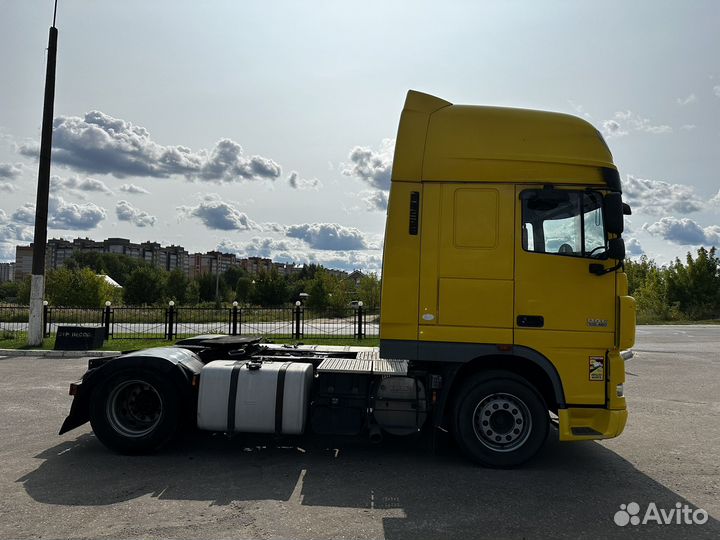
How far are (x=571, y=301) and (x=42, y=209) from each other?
17413mm

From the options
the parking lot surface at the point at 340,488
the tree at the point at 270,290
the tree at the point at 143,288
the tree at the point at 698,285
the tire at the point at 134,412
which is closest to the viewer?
the parking lot surface at the point at 340,488

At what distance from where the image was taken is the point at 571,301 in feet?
17.9

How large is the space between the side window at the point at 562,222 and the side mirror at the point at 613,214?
242mm

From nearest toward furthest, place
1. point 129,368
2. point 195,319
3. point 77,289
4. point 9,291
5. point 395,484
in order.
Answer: point 395,484 < point 129,368 < point 195,319 < point 77,289 < point 9,291

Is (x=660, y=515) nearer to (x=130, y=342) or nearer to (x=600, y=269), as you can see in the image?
(x=600, y=269)

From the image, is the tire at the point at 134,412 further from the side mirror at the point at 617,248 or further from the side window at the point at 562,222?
the side mirror at the point at 617,248

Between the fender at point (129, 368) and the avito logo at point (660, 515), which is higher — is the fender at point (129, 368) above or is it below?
above

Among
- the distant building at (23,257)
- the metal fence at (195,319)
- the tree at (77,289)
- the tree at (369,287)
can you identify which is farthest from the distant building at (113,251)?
the metal fence at (195,319)

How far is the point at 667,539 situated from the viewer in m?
4.03

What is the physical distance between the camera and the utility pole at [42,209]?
16.8 m

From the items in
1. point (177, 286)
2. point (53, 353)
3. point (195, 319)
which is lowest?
point (53, 353)

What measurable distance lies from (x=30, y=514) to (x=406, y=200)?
171 inches

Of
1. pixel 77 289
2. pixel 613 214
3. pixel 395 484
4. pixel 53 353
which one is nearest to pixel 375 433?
pixel 395 484

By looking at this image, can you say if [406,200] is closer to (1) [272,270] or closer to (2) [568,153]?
(2) [568,153]
